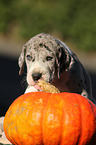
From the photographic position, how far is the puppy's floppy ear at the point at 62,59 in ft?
20.0

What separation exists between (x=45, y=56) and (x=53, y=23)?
14.1 meters

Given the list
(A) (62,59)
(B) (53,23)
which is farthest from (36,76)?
(B) (53,23)

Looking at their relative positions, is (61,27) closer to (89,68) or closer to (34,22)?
(34,22)

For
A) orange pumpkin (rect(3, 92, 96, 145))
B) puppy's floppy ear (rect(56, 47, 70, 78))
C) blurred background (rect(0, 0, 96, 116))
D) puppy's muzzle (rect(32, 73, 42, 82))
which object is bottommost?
orange pumpkin (rect(3, 92, 96, 145))

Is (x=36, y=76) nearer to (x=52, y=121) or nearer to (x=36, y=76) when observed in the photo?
(x=36, y=76)

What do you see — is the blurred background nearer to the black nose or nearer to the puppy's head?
the puppy's head

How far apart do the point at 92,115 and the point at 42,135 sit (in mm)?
643

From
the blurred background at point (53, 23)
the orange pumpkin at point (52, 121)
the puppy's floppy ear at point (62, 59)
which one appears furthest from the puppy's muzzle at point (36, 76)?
the blurred background at point (53, 23)

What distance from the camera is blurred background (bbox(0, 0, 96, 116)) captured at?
19125mm

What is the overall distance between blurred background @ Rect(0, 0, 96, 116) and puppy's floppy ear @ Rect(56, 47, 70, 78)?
11.3m

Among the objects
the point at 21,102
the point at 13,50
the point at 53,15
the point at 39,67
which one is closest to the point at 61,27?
the point at 53,15

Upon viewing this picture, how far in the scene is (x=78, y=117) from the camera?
3.69 metres

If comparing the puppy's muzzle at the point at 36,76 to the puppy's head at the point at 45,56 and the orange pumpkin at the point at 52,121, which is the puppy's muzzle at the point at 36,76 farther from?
the orange pumpkin at the point at 52,121

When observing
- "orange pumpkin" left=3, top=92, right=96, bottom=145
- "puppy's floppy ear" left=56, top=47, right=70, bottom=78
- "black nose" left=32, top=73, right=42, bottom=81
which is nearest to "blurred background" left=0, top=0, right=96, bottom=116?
Answer: "puppy's floppy ear" left=56, top=47, right=70, bottom=78
